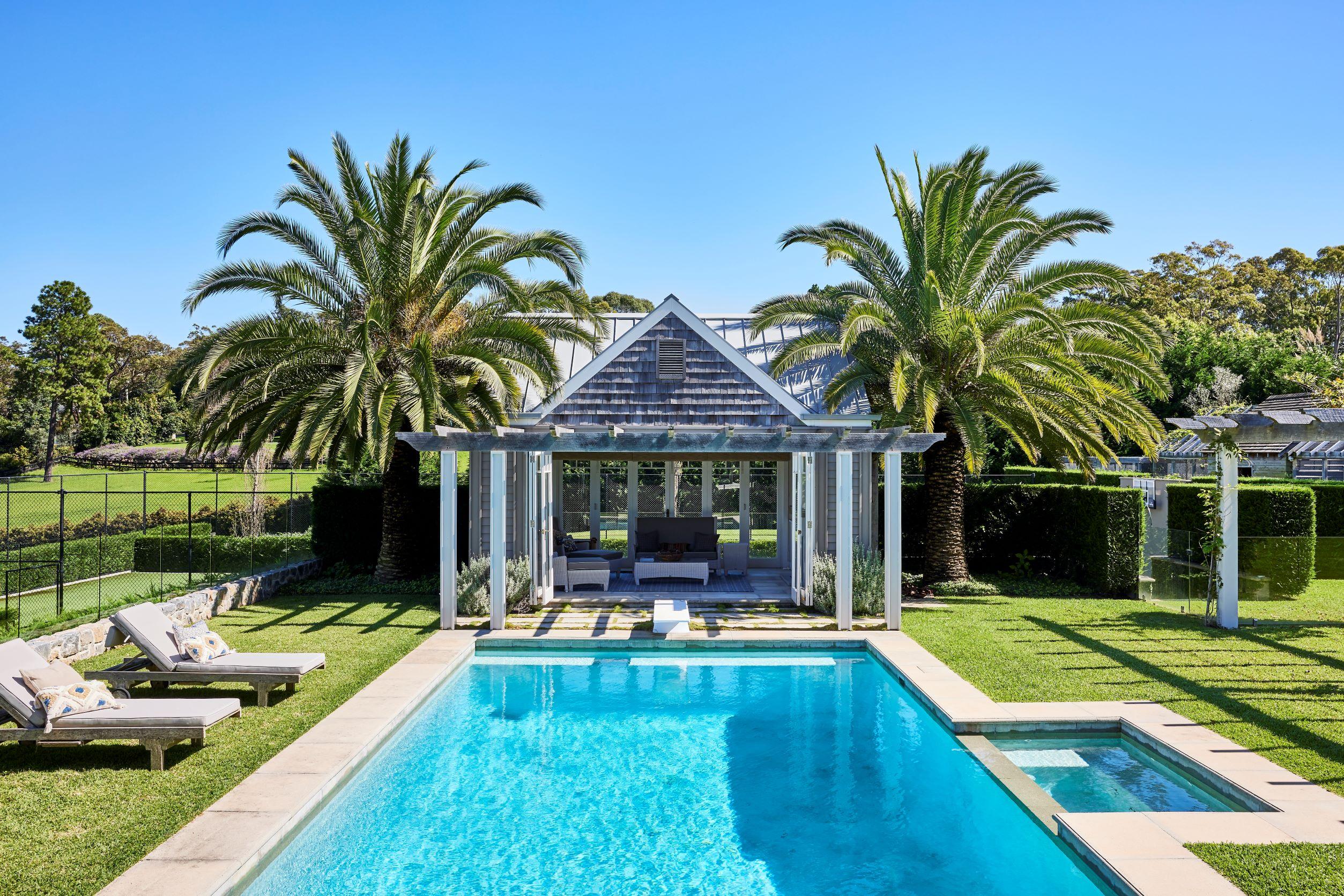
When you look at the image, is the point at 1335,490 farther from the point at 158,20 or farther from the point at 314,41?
A: the point at 158,20

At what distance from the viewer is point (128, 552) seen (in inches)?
859

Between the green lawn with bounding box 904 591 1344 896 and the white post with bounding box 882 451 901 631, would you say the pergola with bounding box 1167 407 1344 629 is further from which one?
the white post with bounding box 882 451 901 631

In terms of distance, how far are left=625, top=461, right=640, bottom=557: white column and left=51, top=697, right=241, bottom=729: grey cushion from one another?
1136 centimetres

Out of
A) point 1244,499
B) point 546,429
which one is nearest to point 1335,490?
point 1244,499

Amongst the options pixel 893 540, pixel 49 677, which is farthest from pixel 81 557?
pixel 893 540

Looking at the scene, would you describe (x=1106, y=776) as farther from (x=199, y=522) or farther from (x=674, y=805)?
(x=199, y=522)

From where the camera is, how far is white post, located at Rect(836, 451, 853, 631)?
12789 millimetres

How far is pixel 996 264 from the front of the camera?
52.1 feet

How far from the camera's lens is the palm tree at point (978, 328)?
1497 centimetres

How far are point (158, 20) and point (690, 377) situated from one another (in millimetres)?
11194

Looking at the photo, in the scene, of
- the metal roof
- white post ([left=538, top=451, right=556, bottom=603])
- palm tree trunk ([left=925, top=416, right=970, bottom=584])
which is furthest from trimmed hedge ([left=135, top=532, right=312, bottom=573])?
palm tree trunk ([left=925, top=416, right=970, bottom=584])

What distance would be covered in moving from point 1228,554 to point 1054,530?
4.57 metres

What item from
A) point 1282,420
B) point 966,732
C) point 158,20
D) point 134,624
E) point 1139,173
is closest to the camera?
point 966,732

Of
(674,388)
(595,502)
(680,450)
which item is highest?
(674,388)
